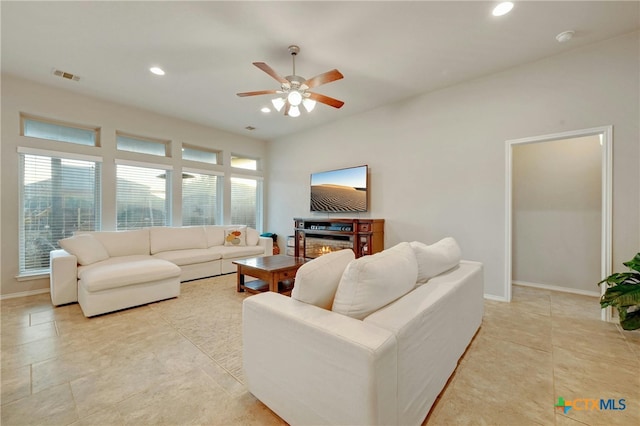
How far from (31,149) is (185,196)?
7.04 ft

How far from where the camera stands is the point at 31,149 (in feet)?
11.6

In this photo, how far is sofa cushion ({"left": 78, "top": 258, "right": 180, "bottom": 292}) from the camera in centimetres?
269

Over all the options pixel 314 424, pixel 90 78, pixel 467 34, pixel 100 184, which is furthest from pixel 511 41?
pixel 100 184

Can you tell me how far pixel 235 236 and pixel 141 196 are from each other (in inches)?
71.6

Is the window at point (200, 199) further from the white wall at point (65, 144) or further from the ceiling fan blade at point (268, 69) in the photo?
the ceiling fan blade at point (268, 69)

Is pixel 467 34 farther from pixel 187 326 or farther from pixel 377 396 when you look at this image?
pixel 187 326

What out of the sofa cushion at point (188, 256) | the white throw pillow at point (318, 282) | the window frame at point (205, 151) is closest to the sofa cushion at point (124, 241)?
the sofa cushion at point (188, 256)

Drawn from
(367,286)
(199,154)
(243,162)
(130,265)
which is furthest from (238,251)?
(367,286)

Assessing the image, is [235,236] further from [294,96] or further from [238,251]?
[294,96]

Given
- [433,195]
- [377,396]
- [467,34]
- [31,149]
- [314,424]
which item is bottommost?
[314,424]

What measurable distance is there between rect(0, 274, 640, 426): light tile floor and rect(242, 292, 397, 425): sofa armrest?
280 mm

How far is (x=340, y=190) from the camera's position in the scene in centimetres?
488

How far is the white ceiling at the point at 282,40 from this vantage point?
2246 mm

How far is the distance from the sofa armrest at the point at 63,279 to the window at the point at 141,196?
58.1 inches
